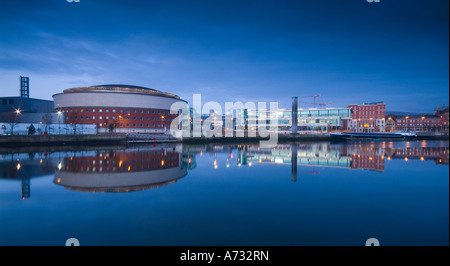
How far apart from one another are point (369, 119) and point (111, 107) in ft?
230

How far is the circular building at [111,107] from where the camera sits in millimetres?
45781

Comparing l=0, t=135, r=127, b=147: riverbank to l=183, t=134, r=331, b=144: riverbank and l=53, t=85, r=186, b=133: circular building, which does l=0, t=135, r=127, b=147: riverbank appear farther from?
l=53, t=85, r=186, b=133: circular building

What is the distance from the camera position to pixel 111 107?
4656 cm

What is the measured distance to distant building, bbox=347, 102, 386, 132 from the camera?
6781cm

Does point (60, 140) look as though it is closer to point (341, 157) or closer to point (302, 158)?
point (302, 158)

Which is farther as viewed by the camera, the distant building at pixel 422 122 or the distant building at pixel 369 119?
the distant building at pixel 422 122

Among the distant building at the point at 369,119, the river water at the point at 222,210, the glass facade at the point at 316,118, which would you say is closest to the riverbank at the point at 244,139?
the glass facade at the point at 316,118

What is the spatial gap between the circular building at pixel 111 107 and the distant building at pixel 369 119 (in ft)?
184

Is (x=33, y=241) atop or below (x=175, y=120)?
below

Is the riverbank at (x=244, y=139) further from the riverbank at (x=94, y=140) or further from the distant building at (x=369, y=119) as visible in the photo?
the distant building at (x=369, y=119)

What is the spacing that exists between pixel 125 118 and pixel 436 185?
4779 cm

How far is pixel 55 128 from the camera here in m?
34.0
